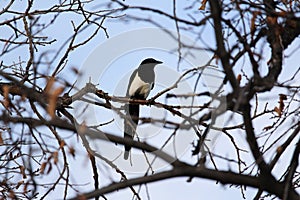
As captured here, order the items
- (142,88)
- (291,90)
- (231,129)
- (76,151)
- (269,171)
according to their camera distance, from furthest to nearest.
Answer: (142,88) < (231,129) < (291,90) < (76,151) < (269,171)

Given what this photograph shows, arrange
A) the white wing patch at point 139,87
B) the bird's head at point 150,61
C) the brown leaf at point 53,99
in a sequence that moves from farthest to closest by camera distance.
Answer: the bird's head at point 150,61 → the white wing patch at point 139,87 → the brown leaf at point 53,99

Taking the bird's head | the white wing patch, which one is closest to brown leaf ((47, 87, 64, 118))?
the white wing patch

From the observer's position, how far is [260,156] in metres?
1.67

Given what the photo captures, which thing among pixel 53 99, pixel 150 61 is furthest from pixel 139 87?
pixel 53 99

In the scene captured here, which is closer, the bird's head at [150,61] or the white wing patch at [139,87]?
the white wing patch at [139,87]

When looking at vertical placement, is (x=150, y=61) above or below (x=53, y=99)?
above

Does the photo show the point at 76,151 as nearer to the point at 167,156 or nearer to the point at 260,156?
the point at 167,156

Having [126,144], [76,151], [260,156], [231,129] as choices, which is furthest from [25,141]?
[231,129]

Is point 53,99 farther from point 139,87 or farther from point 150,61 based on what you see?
point 150,61

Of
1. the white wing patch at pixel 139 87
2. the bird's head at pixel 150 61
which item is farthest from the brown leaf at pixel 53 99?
the bird's head at pixel 150 61

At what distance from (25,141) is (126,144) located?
0.70 metres

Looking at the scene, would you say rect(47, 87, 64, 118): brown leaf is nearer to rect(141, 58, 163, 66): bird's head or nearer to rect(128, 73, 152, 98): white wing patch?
rect(128, 73, 152, 98): white wing patch

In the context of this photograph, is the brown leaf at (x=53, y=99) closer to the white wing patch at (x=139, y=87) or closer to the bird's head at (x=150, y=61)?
the white wing patch at (x=139, y=87)

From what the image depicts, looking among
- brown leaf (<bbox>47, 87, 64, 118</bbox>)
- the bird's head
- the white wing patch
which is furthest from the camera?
the bird's head
